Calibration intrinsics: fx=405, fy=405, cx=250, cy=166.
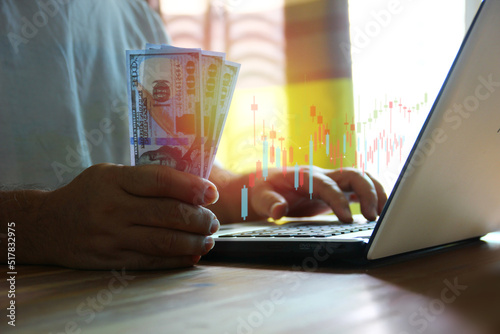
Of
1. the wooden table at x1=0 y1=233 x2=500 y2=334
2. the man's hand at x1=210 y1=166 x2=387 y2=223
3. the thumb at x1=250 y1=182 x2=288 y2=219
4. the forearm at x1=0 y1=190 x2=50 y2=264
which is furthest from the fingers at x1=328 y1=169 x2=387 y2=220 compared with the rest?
the forearm at x1=0 y1=190 x2=50 y2=264

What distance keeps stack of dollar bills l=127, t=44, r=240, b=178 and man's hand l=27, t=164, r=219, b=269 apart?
7cm

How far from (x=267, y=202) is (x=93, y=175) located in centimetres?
56

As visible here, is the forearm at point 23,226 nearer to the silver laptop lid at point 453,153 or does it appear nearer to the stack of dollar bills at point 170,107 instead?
the stack of dollar bills at point 170,107

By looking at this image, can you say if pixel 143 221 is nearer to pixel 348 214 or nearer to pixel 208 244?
pixel 208 244

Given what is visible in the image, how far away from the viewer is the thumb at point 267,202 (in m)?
1.00

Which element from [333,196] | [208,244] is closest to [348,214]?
[333,196]

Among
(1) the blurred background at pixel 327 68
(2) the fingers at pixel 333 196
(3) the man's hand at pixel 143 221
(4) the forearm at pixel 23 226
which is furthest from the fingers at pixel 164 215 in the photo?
(1) the blurred background at pixel 327 68

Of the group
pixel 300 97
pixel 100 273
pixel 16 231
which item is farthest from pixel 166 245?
pixel 300 97

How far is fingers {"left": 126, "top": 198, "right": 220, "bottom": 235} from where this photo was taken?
54 cm

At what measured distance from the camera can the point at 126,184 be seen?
0.54 m

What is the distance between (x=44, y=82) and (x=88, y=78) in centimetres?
19

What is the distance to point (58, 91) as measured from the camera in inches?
47.3

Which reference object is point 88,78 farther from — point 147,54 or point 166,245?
point 166,245

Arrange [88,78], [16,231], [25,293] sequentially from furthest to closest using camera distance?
[88,78] < [16,231] < [25,293]
